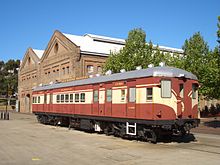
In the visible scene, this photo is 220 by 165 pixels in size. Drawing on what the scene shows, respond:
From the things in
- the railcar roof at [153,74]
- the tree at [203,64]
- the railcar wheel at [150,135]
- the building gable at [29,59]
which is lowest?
the railcar wheel at [150,135]

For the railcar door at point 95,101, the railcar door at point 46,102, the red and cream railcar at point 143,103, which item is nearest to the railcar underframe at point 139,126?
the red and cream railcar at point 143,103

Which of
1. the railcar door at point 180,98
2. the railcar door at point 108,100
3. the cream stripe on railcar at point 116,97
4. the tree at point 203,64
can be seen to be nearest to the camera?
the railcar door at point 180,98

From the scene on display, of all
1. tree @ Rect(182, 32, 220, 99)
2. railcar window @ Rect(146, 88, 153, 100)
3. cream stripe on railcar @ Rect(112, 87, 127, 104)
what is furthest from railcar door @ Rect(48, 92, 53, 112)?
railcar window @ Rect(146, 88, 153, 100)

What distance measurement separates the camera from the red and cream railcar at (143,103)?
1609 cm

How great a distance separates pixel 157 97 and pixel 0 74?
11484 centimetres

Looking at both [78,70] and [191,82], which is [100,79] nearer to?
[191,82]

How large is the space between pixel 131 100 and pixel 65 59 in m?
32.8

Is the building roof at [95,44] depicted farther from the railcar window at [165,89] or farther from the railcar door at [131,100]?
the railcar window at [165,89]

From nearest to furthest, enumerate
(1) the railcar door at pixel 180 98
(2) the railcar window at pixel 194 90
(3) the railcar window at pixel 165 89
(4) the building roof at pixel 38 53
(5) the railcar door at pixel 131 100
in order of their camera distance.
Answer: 1. (3) the railcar window at pixel 165 89
2. (1) the railcar door at pixel 180 98
3. (5) the railcar door at pixel 131 100
4. (2) the railcar window at pixel 194 90
5. (4) the building roof at pixel 38 53

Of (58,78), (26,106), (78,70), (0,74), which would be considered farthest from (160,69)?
(0,74)

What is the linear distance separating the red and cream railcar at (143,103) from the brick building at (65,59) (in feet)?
54.8

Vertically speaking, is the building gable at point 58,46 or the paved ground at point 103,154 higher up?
the building gable at point 58,46

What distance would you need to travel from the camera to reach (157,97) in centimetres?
1602

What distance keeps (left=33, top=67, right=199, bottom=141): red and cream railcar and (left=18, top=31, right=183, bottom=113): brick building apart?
54.8 feet
